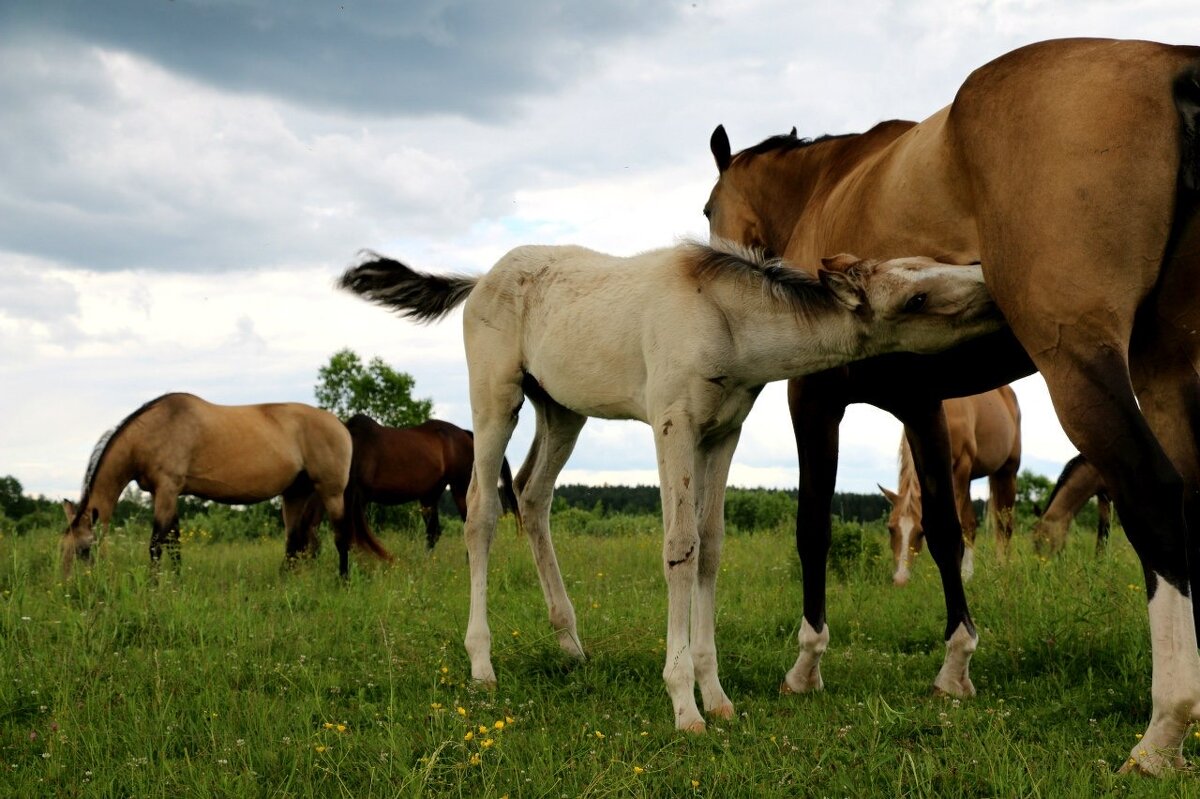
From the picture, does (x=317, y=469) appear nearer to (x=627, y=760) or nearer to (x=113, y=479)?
(x=113, y=479)

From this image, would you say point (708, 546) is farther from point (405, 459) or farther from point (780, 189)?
point (405, 459)

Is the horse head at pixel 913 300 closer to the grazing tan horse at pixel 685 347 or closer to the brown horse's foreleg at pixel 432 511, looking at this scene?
the grazing tan horse at pixel 685 347

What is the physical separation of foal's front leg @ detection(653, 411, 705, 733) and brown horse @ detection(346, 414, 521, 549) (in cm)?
841

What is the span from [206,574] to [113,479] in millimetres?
1694

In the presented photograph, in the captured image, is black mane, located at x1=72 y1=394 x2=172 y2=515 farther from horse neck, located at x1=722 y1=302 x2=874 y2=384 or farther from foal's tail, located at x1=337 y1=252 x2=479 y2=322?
horse neck, located at x1=722 y1=302 x2=874 y2=384

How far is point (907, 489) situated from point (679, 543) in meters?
6.62

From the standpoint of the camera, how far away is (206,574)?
1028 cm

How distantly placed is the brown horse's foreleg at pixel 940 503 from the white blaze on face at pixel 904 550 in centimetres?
348

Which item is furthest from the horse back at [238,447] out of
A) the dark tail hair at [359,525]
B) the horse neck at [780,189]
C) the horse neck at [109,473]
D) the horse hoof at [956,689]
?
the horse hoof at [956,689]

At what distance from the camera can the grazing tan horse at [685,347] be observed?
13.7ft

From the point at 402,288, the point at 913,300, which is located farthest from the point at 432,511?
the point at 913,300

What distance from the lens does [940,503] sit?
5.48 meters

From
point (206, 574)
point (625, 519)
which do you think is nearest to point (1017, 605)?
point (206, 574)

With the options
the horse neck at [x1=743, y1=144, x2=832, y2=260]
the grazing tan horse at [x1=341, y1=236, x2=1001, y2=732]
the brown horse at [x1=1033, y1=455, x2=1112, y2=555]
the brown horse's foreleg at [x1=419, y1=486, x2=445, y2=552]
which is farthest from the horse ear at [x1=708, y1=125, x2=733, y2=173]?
the brown horse's foreleg at [x1=419, y1=486, x2=445, y2=552]
